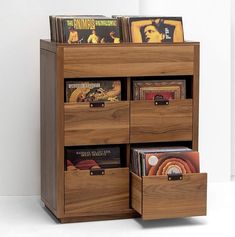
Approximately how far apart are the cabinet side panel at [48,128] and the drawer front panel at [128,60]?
10 cm

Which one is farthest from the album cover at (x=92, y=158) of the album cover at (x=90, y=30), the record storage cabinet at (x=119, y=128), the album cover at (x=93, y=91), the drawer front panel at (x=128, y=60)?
the album cover at (x=90, y=30)

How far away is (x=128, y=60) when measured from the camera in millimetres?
3266

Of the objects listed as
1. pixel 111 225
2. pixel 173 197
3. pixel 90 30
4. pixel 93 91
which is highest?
pixel 90 30

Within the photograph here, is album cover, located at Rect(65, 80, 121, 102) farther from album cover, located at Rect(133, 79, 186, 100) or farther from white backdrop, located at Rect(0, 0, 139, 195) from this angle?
white backdrop, located at Rect(0, 0, 139, 195)

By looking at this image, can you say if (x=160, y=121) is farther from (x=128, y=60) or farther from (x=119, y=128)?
(x=128, y=60)

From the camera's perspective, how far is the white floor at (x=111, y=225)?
10.2 ft

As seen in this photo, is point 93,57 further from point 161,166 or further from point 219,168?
point 219,168

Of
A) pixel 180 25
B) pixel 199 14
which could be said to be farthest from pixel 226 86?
pixel 180 25

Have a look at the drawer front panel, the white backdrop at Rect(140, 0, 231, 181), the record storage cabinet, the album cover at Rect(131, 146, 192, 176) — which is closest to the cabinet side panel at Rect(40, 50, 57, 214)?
the record storage cabinet

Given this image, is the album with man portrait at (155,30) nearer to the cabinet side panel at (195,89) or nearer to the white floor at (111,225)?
the cabinet side panel at (195,89)

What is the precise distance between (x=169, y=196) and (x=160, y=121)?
348 millimetres

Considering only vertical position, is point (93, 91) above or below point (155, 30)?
below

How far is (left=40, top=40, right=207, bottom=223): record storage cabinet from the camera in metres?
3.19

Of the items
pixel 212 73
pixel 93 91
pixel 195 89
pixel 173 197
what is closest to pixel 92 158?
pixel 93 91
